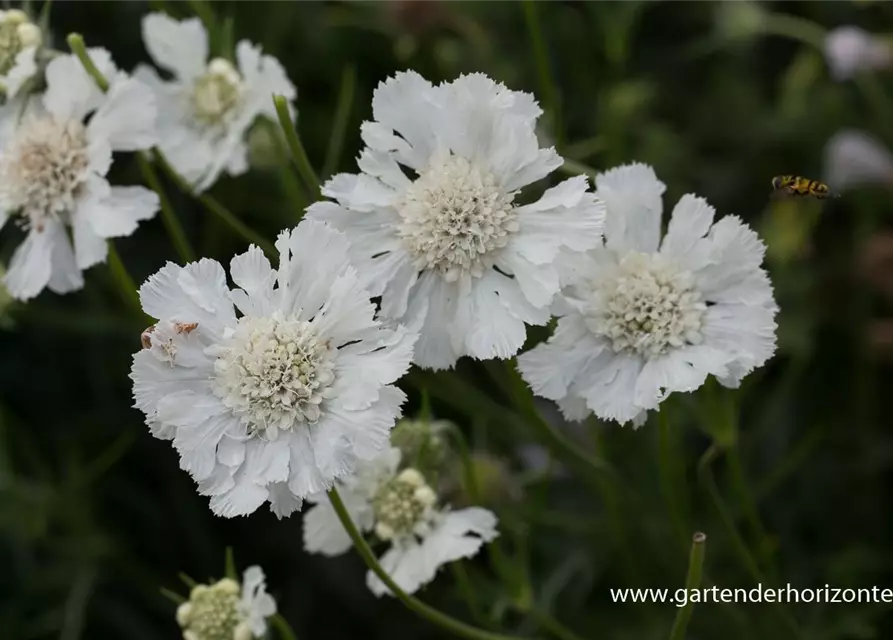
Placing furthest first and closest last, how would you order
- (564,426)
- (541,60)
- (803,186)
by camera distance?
(564,426)
(541,60)
(803,186)

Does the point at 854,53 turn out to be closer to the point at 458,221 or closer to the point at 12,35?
the point at 458,221

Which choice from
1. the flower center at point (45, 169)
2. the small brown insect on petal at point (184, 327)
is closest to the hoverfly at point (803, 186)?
the small brown insect on petal at point (184, 327)

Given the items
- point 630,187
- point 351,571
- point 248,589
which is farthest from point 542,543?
point 630,187

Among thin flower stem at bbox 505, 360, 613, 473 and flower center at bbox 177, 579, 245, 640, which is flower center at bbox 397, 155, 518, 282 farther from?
flower center at bbox 177, 579, 245, 640

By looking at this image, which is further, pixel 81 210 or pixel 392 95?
pixel 81 210

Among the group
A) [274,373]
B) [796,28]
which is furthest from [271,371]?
[796,28]

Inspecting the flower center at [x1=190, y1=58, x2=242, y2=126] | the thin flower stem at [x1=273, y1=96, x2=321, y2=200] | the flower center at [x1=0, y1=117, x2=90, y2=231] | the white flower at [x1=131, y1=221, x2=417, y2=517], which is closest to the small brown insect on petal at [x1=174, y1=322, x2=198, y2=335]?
the white flower at [x1=131, y1=221, x2=417, y2=517]

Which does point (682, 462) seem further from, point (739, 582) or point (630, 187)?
point (630, 187)
